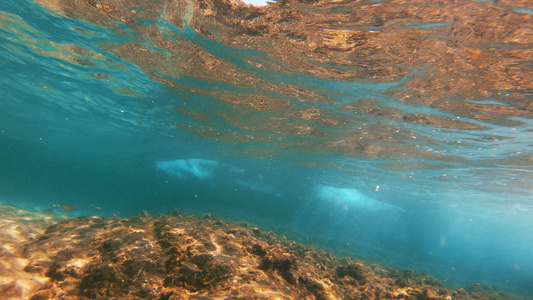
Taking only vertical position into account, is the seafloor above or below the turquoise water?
below

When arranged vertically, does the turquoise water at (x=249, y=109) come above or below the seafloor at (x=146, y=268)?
above

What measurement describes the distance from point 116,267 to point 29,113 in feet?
151

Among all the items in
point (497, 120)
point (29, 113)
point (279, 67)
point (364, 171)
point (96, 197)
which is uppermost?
point (497, 120)

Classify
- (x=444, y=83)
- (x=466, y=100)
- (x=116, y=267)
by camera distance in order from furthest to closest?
(x=466, y=100) → (x=444, y=83) → (x=116, y=267)

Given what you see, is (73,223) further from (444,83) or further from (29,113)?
(29,113)

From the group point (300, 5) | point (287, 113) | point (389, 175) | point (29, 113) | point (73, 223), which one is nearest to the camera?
point (73, 223)

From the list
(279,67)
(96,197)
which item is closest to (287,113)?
(279,67)

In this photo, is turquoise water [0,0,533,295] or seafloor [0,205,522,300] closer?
seafloor [0,205,522,300]

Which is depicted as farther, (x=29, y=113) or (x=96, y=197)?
(x=96, y=197)

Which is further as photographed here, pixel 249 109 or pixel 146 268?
pixel 249 109

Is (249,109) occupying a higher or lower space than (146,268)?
higher

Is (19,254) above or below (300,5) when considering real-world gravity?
below

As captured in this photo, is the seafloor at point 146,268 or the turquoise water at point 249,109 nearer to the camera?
the seafloor at point 146,268

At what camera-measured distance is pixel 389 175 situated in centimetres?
3152
